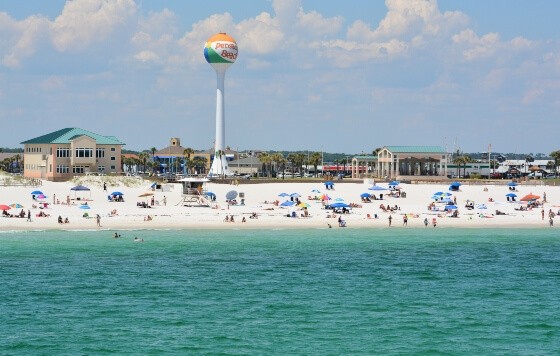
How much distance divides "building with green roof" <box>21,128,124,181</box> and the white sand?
13849 mm

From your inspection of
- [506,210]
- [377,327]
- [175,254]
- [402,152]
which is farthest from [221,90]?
[377,327]

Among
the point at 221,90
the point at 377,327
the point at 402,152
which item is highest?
the point at 221,90

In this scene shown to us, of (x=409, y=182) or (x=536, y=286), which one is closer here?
(x=536, y=286)

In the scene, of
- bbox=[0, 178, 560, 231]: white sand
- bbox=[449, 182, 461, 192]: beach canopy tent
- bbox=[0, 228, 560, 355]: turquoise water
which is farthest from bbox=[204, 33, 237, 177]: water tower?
bbox=[0, 228, 560, 355]: turquoise water

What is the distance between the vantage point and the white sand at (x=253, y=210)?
229 feet

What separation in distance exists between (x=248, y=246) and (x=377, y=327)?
2547 centimetres

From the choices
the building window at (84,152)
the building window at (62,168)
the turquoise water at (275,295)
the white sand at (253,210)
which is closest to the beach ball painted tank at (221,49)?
the building window at (84,152)

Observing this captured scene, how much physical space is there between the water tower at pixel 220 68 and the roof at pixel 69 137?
48.4 feet

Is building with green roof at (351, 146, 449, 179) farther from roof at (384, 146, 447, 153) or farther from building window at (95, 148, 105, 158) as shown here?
building window at (95, 148, 105, 158)

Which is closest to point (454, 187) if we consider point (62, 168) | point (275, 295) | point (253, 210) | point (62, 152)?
point (253, 210)

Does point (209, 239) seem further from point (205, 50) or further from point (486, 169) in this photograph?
point (486, 169)

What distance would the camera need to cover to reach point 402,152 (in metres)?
122

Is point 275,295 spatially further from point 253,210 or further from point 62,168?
point 62,168

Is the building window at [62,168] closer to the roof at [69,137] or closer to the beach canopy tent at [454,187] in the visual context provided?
the roof at [69,137]
